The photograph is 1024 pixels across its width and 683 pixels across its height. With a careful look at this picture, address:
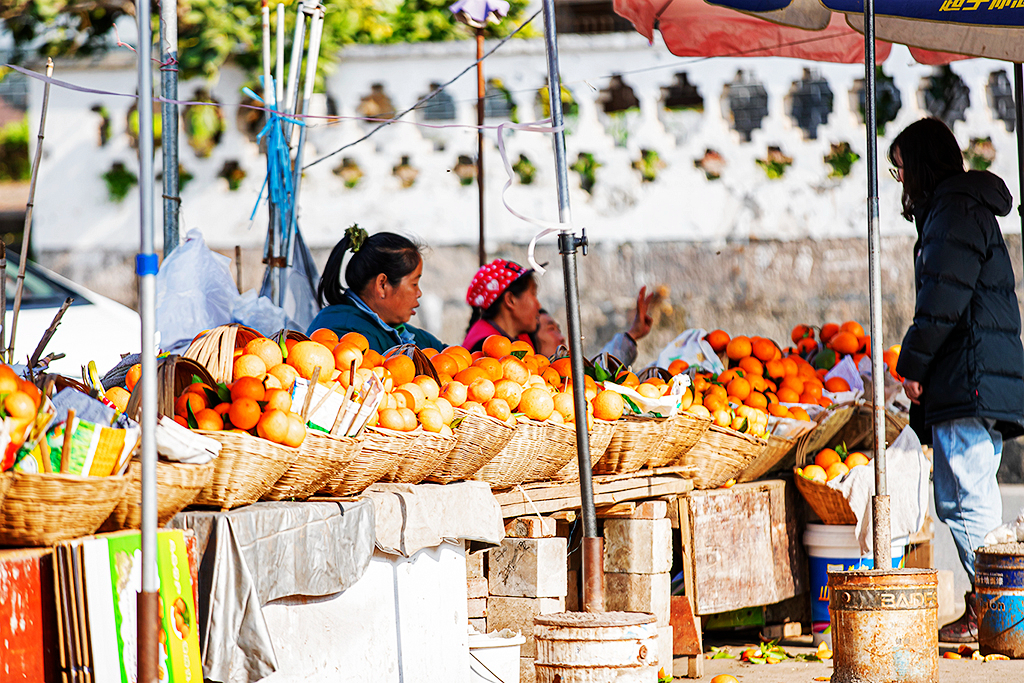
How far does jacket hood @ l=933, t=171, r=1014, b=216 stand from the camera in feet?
14.0

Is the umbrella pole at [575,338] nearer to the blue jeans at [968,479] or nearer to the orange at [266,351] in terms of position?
the orange at [266,351]

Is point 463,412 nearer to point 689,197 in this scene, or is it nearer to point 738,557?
point 738,557

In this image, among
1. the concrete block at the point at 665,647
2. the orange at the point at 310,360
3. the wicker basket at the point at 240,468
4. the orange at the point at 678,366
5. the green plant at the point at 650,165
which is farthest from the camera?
the green plant at the point at 650,165

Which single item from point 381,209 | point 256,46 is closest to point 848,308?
point 381,209

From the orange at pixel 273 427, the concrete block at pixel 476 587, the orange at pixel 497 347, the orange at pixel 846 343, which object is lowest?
the concrete block at pixel 476 587

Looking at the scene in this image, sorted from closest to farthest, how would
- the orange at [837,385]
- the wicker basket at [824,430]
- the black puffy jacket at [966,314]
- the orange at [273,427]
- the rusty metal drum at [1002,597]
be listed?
the orange at [273,427], the rusty metal drum at [1002,597], the black puffy jacket at [966,314], the wicker basket at [824,430], the orange at [837,385]

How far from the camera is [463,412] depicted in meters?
3.15

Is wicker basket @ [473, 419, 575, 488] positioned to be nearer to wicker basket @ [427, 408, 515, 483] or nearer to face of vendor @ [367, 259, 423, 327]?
wicker basket @ [427, 408, 515, 483]

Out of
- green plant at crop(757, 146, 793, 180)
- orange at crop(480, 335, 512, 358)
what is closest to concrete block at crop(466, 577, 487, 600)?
orange at crop(480, 335, 512, 358)

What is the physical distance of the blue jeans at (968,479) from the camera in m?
4.23

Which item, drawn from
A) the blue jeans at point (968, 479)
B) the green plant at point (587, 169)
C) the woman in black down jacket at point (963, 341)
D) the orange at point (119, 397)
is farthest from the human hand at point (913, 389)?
the green plant at point (587, 169)

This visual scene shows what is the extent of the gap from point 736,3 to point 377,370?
2.11m

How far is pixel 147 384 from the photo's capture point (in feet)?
6.48

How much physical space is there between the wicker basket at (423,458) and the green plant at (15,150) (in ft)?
24.3
